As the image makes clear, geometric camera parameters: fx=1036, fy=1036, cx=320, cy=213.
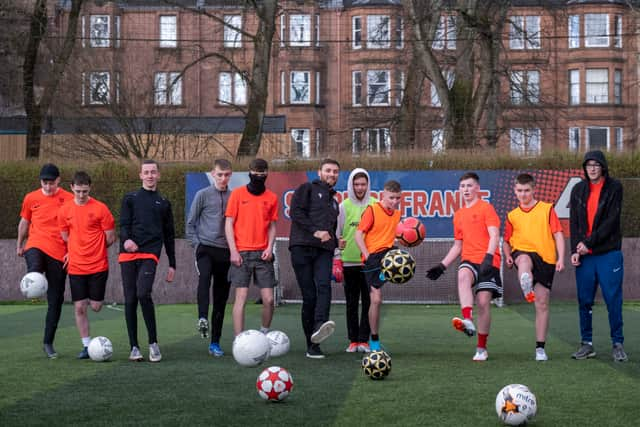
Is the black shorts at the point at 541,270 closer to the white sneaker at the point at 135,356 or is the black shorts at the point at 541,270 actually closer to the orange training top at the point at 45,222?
the white sneaker at the point at 135,356

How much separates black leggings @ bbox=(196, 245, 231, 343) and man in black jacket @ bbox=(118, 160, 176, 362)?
0.82 m

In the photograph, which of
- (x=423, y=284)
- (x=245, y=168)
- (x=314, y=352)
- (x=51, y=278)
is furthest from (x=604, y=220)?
(x=245, y=168)

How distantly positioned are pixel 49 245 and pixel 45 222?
27 cm

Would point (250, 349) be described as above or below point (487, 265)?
below

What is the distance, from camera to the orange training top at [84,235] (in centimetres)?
1127

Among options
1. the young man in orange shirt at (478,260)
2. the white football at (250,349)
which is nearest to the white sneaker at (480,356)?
the young man in orange shirt at (478,260)

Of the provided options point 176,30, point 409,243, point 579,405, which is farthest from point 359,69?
point 579,405

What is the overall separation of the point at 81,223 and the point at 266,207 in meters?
2.03

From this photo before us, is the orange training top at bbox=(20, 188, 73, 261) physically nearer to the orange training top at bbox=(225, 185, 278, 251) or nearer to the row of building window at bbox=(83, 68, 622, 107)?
the orange training top at bbox=(225, 185, 278, 251)

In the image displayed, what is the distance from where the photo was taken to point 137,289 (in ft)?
36.0

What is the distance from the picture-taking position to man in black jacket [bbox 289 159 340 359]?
11.3 m

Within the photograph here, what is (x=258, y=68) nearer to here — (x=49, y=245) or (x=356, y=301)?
(x=356, y=301)

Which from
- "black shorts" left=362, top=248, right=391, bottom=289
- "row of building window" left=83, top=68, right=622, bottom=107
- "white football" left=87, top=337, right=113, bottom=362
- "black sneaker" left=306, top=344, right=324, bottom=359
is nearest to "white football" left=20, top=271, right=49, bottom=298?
"white football" left=87, top=337, right=113, bottom=362

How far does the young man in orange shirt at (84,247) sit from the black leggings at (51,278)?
322 mm
